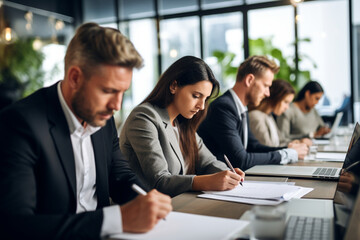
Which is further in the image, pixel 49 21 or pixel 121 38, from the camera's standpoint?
pixel 49 21

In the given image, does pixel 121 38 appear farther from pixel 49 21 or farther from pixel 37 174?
pixel 49 21

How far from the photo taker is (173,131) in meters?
2.12

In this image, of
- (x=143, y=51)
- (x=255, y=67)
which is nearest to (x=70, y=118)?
(x=255, y=67)

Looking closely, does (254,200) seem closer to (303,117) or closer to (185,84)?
(185,84)

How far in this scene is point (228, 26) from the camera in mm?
6984

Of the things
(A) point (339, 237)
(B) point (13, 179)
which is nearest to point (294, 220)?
(A) point (339, 237)

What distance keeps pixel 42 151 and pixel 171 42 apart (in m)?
6.51

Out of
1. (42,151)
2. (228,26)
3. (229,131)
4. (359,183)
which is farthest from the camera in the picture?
(228,26)

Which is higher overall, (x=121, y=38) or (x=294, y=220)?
(x=121, y=38)

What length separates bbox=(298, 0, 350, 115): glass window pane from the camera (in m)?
6.22

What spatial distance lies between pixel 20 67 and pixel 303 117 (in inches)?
190

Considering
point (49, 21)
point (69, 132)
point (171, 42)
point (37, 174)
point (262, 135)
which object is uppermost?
point (49, 21)

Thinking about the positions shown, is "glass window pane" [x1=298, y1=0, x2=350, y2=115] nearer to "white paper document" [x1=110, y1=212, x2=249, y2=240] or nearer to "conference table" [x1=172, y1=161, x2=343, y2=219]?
"conference table" [x1=172, y1=161, x2=343, y2=219]

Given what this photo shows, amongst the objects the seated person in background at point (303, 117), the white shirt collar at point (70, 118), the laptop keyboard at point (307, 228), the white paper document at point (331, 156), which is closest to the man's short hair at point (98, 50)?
the white shirt collar at point (70, 118)
